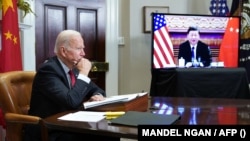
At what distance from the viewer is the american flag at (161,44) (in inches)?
149

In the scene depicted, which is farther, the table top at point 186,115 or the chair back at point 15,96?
the chair back at point 15,96

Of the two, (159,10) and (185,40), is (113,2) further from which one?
(185,40)

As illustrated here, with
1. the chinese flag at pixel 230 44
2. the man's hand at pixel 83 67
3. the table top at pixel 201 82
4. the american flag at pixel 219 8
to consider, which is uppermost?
the american flag at pixel 219 8

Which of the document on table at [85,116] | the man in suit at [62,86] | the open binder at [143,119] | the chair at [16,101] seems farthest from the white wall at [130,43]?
the open binder at [143,119]

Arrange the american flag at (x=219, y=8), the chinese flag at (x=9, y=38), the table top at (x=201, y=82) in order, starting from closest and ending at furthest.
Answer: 1. the chinese flag at (x=9, y=38)
2. the table top at (x=201, y=82)
3. the american flag at (x=219, y=8)

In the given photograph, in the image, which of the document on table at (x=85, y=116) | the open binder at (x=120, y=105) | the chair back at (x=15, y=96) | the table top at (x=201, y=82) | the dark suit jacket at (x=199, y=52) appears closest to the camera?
the document on table at (x=85, y=116)

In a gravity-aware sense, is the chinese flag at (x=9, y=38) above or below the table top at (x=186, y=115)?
above

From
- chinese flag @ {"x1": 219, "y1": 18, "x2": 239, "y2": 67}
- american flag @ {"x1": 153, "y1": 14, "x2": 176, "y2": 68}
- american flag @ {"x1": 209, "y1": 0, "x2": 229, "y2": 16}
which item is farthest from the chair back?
american flag @ {"x1": 209, "y1": 0, "x2": 229, "y2": 16}

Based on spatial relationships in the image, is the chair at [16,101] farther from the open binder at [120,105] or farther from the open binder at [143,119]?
the open binder at [143,119]

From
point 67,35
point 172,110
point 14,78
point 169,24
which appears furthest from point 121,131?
point 169,24

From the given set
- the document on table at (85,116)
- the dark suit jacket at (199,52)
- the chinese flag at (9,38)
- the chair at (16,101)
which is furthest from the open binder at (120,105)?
the dark suit jacket at (199,52)

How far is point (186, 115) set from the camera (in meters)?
1.69

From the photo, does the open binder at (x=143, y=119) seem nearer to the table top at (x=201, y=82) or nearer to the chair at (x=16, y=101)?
the chair at (x=16, y=101)

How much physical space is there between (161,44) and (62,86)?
2.04m
